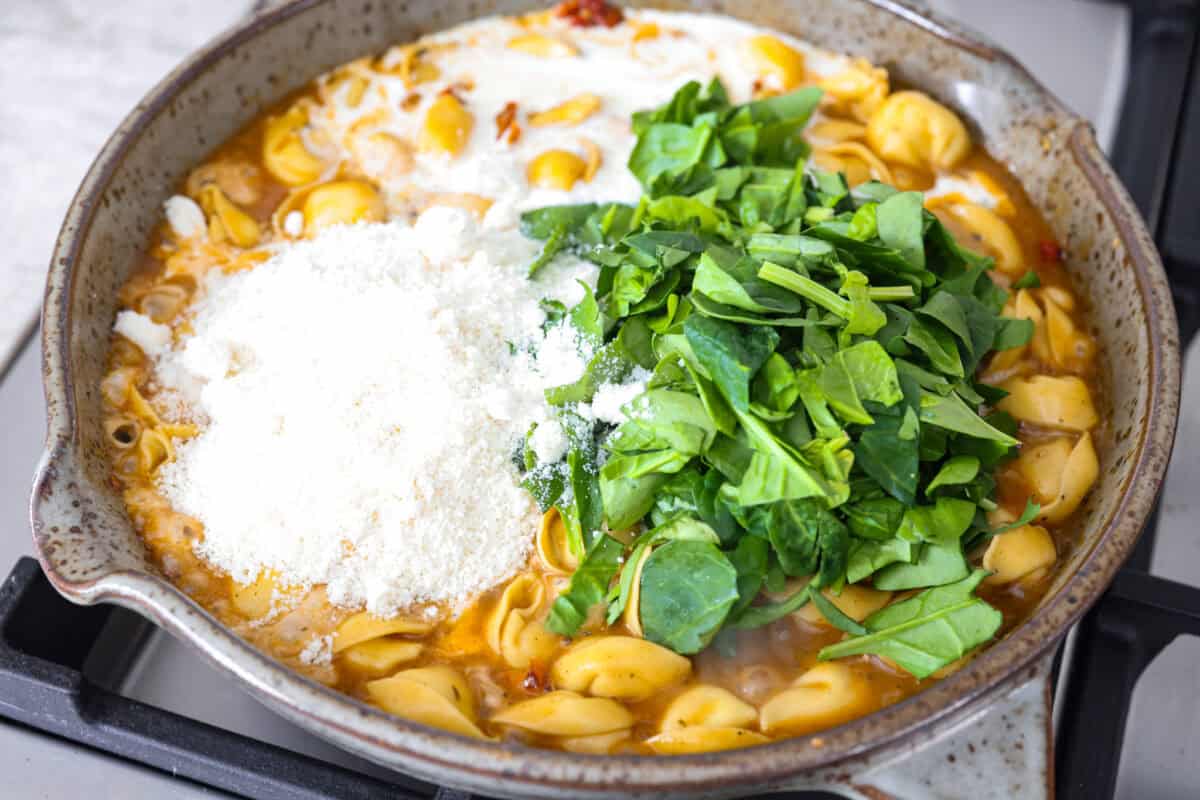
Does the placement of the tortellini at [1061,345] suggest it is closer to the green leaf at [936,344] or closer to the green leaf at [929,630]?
the green leaf at [936,344]

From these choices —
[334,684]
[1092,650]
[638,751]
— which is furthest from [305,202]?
[1092,650]

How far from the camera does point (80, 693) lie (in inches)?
47.4

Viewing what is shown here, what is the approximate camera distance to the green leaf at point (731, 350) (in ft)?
4.16

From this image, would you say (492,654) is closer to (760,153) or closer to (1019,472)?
(1019,472)

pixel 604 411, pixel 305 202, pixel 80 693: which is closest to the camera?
pixel 80 693

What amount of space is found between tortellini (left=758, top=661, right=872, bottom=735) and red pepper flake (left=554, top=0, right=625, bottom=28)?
1.24 meters

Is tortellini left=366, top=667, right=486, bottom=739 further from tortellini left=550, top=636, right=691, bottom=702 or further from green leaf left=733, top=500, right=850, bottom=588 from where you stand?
green leaf left=733, top=500, right=850, bottom=588

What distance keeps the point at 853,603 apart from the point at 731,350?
13.3 inches

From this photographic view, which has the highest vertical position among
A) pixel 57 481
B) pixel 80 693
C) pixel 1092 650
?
pixel 1092 650

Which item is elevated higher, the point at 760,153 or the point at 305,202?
the point at 760,153

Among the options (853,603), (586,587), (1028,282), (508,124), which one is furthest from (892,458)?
(508,124)

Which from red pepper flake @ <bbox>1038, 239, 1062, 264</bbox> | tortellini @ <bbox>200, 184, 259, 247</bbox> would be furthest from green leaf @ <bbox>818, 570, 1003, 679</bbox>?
tortellini @ <bbox>200, 184, 259, 247</bbox>

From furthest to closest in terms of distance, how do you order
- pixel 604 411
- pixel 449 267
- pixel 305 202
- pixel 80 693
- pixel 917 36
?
pixel 917 36 → pixel 305 202 → pixel 449 267 → pixel 604 411 → pixel 80 693

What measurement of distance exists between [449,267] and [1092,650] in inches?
38.4
